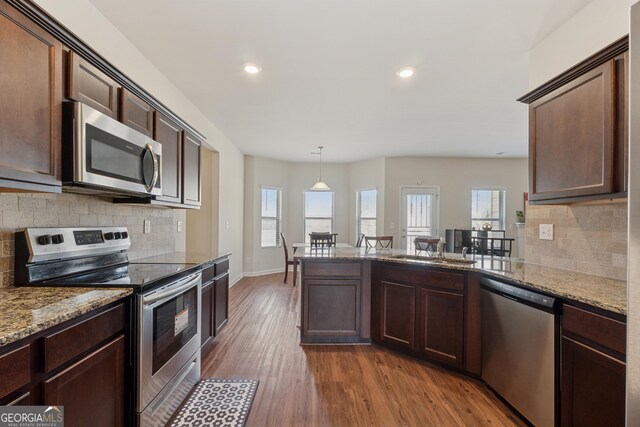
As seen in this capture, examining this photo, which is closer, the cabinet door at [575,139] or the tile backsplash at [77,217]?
the tile backsplash at [77,217]

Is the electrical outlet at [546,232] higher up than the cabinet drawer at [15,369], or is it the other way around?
the electrical outlet at [546,232]

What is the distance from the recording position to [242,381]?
234 centimetres

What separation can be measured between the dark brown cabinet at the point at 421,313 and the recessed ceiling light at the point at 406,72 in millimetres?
1826

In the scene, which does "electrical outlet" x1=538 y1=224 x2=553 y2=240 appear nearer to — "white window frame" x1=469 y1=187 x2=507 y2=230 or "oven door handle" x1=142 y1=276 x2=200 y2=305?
"oven door handle" x1=142 y1=276 x2=200 y2=305

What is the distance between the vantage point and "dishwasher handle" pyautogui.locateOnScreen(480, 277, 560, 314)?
1670 mm

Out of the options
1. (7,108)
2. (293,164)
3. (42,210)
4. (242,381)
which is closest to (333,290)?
(242,381)

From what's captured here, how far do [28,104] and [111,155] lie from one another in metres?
0.45

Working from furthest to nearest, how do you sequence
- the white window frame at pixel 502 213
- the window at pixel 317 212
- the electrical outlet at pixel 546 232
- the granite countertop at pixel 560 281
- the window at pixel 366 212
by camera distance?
the window at pixel 317 212 < the window at pixel 366 212 < the white window frame at pixel 502 213 < the electrical outlet at pixel 546 232 < the granite countertop at pixel 560 281

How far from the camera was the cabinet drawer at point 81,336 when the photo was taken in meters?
1.08

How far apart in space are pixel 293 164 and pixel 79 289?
6.10m

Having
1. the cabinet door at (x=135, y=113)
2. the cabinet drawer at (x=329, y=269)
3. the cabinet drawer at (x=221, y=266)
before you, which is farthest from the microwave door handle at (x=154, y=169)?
the cabinet drawer at (x=329, y=269)

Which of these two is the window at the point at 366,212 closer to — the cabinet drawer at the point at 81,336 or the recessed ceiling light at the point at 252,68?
the recessed ceiling light at the point at 252,68

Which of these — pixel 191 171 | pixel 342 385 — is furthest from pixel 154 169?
pixel 342 385

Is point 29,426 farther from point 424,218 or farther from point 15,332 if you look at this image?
point 424,218
